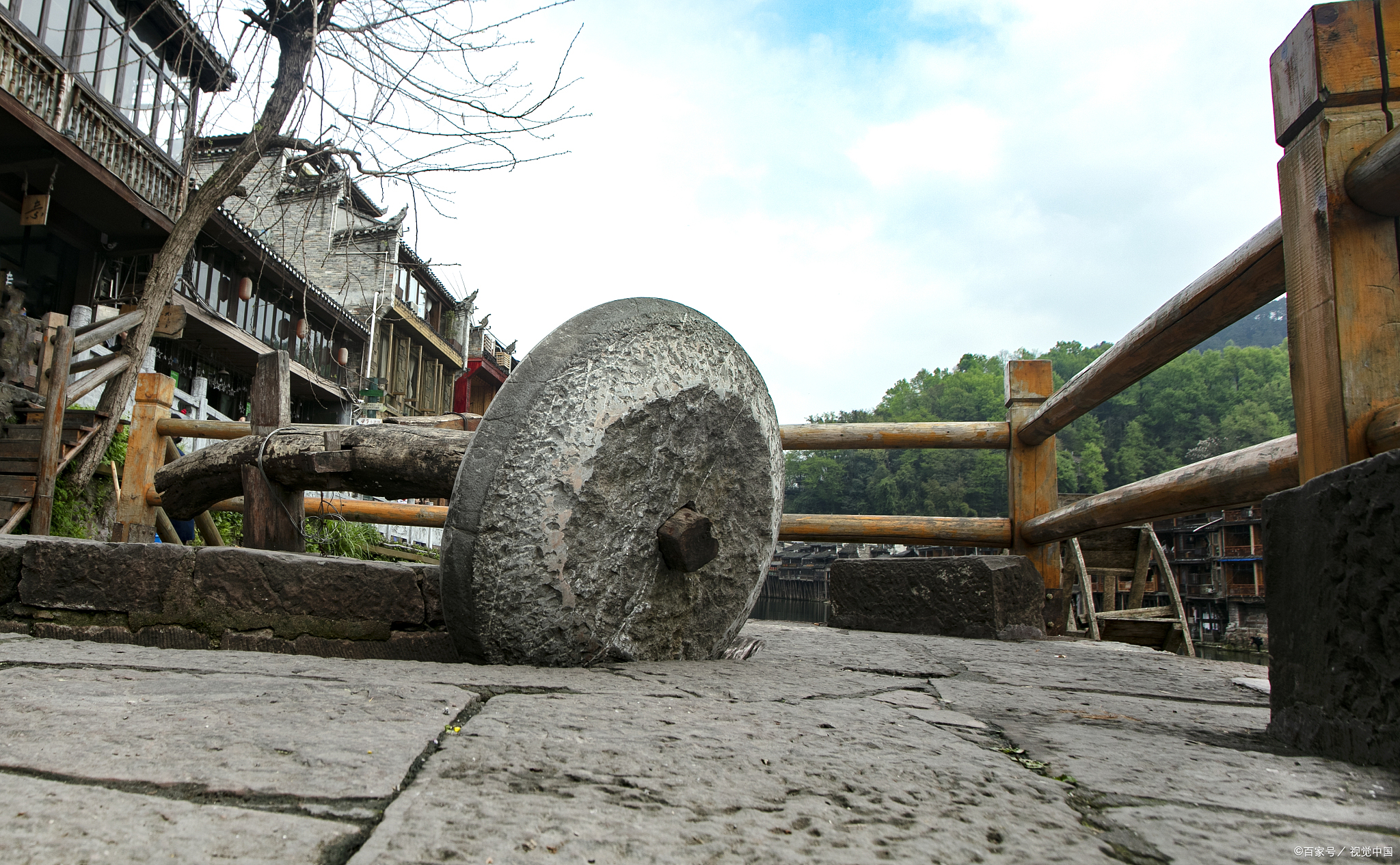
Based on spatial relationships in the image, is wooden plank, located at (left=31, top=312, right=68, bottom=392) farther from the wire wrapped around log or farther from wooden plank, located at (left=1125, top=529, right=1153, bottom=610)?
wooden plank, located at (left=1125, top=529, right=1153, bottom=610)

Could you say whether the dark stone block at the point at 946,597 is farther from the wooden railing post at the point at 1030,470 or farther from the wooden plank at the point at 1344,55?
the wooden plank at the point at 1344,55

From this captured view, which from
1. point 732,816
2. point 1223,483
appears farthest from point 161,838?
point 1223,483

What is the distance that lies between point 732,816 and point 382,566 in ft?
5.63

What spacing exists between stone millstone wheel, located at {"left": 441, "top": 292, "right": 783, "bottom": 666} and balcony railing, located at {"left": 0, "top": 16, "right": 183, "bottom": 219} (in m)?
8.75

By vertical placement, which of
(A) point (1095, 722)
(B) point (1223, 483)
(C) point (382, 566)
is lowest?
(A) point (1095, 722)

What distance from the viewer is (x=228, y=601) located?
2.29 metres

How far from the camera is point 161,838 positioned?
2.45 ft

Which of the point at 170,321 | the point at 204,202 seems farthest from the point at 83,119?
the point at 204,202

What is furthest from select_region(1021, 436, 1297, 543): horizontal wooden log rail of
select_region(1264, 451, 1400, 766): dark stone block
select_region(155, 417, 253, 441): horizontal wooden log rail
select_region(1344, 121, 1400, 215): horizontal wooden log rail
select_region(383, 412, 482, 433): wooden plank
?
select_region(155, 417, 253, 441): horizontal wooden log rail

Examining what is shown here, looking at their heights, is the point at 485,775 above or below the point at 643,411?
below

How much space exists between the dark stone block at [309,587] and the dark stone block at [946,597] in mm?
2341

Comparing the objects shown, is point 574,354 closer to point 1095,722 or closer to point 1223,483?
point 1095,722

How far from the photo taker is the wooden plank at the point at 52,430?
18.6ft

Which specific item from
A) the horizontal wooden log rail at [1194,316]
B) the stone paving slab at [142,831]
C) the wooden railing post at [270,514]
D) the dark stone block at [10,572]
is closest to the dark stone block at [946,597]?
the horizontal wooden log rail at [1194,316]
